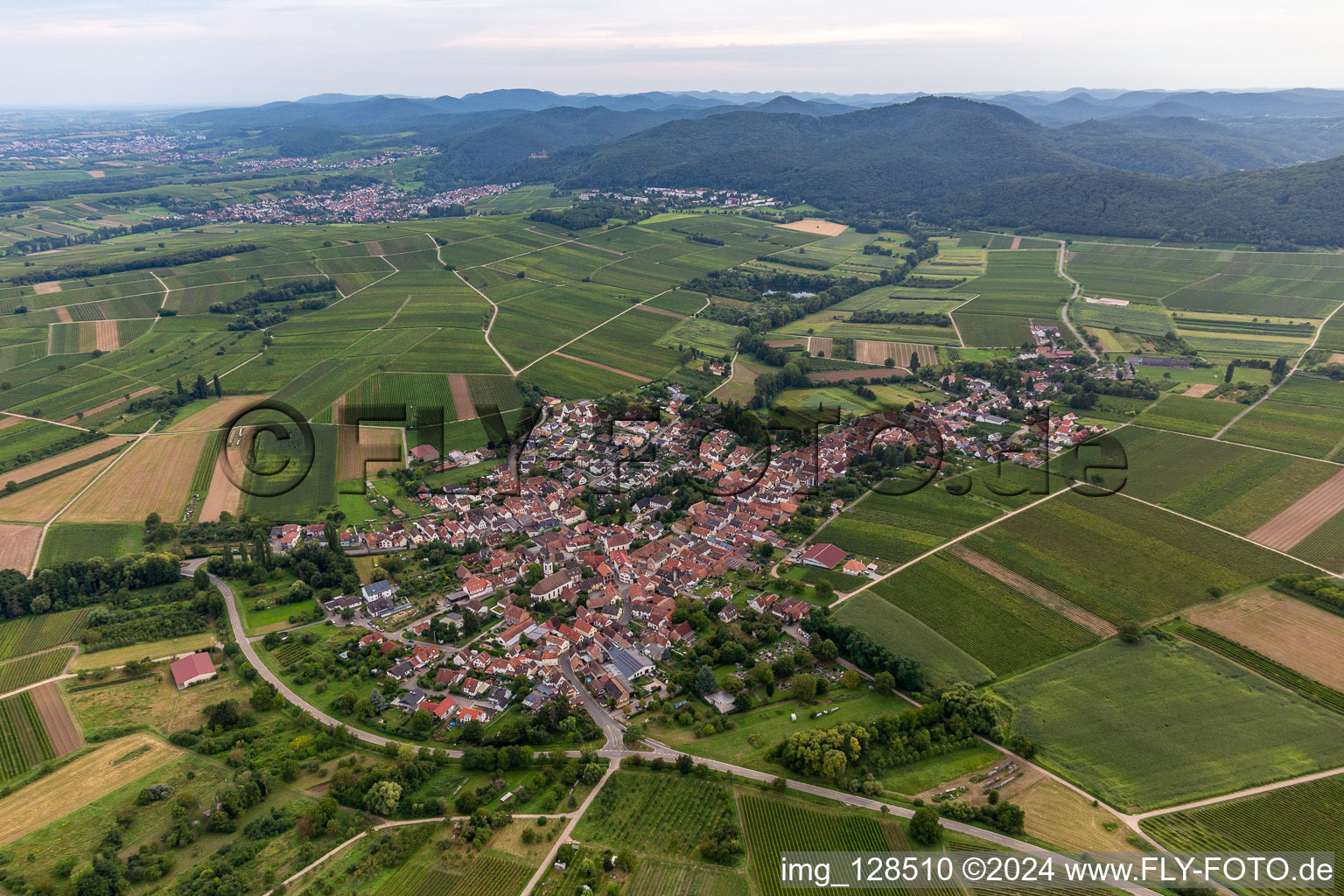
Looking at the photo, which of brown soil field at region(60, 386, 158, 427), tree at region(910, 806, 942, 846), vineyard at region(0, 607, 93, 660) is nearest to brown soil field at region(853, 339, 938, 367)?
tree at region(910, 806, 942, 846)

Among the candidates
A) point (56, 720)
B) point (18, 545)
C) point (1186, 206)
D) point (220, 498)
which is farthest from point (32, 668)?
point (1186, 206)

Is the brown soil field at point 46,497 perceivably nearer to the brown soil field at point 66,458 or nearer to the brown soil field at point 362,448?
the brown soil field at point 66,458

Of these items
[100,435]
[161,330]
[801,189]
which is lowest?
[100,435]

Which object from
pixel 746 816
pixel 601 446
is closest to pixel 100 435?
pixel 601 446

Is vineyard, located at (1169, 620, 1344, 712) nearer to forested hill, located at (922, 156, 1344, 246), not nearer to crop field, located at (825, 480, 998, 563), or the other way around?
crop field, located at (825, 480, 998, 563)

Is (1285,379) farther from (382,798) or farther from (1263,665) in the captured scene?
(382,798)

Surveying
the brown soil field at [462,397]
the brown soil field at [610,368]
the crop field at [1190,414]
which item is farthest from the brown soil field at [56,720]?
the crop field at [1190,414]

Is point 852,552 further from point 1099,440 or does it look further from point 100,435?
point 100,435
